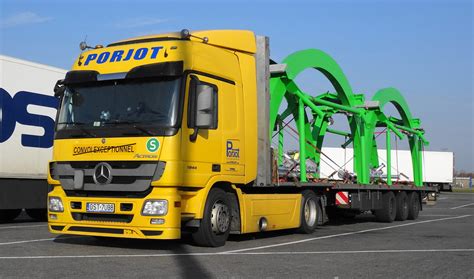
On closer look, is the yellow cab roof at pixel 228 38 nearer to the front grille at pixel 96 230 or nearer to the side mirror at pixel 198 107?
the side mirror at pixel 198 107

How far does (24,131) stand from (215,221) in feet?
20.8

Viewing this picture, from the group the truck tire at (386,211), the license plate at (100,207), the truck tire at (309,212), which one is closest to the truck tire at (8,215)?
the license plate at (100,207)

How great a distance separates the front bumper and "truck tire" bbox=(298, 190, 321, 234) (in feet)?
14.7

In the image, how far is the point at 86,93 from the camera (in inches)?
364

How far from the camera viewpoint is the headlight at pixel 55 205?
9133 millimetres

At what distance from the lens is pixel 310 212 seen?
12.8 meters

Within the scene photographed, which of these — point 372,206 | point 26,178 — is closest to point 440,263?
point 372,206

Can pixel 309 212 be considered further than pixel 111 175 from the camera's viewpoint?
Yes

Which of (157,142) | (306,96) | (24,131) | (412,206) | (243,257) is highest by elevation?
(306,96)

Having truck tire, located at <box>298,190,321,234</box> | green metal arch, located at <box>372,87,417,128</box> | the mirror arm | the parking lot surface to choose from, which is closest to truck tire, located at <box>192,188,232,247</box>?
the parking lot surface

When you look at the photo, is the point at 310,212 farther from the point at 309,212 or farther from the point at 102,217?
the point at 102,217

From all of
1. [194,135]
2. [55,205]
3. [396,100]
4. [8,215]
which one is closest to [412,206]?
[396,100]

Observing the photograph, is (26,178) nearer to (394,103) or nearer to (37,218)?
(37,218)

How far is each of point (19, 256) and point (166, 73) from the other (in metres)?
3.26
